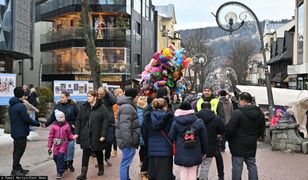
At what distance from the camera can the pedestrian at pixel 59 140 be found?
383 inches

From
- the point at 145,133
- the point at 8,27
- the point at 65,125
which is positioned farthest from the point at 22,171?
the point at 8,27

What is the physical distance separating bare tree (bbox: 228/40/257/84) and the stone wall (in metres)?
43.0

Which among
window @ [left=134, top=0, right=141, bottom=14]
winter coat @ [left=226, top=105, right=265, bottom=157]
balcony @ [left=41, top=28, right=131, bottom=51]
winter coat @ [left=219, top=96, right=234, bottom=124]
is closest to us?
winter coat @ [left=226, top=105, right=265, bottom=157]

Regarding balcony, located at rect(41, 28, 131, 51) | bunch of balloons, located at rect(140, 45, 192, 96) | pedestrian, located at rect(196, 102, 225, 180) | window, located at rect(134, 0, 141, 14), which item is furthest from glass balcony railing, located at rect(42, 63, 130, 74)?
pedestrian, located at rect(196, 102, 225, 180)

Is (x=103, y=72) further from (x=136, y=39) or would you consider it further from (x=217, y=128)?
(x=217, y=128)

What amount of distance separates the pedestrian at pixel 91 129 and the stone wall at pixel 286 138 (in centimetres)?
738

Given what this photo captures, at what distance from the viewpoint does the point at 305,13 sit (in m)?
36.5

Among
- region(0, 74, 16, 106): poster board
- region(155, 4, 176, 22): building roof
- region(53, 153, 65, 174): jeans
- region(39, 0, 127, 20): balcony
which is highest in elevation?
region(155, 4, 176, 22): building roof

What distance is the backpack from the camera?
23.9 ft

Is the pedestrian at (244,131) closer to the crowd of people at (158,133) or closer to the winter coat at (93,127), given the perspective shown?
the crowd of people at (158,133)

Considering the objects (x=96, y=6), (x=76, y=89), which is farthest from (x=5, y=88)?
(x=96, y=6)

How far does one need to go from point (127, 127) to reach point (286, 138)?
779cm

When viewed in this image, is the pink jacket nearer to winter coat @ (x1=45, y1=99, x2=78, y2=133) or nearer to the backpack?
winter coat @ (x1=45, y1=99, x2=78, y2=133)

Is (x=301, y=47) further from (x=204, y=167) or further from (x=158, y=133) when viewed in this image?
(x=158, y=133)
